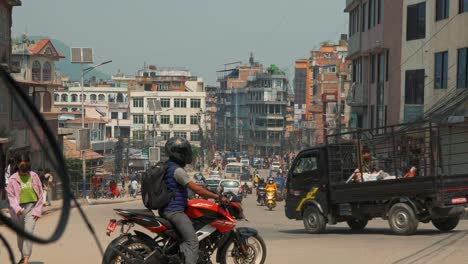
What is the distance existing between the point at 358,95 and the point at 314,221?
30.2 m

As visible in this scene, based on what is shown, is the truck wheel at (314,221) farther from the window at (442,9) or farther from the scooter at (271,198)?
the window at (442,9)

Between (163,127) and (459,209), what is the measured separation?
12474 cm

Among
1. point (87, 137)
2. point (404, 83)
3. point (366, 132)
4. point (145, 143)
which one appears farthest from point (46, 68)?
point (366, 132)

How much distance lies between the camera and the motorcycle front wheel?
9867 mm

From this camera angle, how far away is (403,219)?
1662cm

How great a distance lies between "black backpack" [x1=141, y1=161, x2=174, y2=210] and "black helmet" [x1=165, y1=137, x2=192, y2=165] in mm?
188

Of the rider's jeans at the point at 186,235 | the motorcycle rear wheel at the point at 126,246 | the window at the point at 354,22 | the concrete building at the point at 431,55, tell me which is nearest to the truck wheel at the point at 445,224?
the rider's jeans at the point at 186,235

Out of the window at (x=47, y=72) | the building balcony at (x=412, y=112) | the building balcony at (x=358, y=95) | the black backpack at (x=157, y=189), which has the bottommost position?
the black backpack at (x=157, y=189)

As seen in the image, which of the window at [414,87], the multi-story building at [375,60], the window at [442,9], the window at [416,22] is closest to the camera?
the window at [442,9]

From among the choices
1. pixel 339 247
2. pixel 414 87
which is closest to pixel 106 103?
pixel 414 87

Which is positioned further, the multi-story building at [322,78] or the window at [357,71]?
the multi-story building at [322,78]

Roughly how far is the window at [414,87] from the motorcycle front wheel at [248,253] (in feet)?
88.4

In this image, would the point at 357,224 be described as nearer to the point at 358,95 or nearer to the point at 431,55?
the point at 431,55

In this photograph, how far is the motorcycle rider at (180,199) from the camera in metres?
9.07
